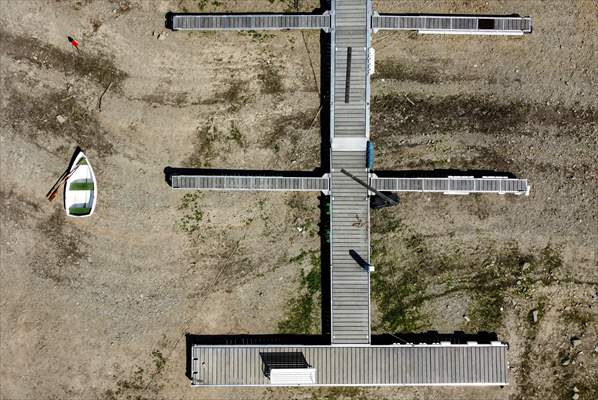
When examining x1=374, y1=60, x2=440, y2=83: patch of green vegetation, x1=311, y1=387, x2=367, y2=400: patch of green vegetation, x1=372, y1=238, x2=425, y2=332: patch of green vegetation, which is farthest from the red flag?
x1=311, y1=387, x2=367, y2=400: patch of green vegetation

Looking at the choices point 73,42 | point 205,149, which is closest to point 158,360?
point 205,149

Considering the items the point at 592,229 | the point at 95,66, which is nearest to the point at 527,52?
the point at 592,229

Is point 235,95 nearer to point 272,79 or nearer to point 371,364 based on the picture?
point 272,79

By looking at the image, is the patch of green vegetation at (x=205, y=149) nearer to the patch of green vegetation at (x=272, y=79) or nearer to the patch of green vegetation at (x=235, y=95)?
the patch of green vegetation at (x=235, y=95)

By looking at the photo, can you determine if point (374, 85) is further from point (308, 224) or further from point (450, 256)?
point (450, 256)

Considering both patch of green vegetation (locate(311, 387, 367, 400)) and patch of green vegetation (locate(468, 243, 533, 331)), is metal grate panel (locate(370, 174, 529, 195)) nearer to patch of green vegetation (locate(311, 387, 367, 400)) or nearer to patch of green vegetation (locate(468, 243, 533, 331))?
patch of green vegetation (locate(468, 243, 533, 331))
